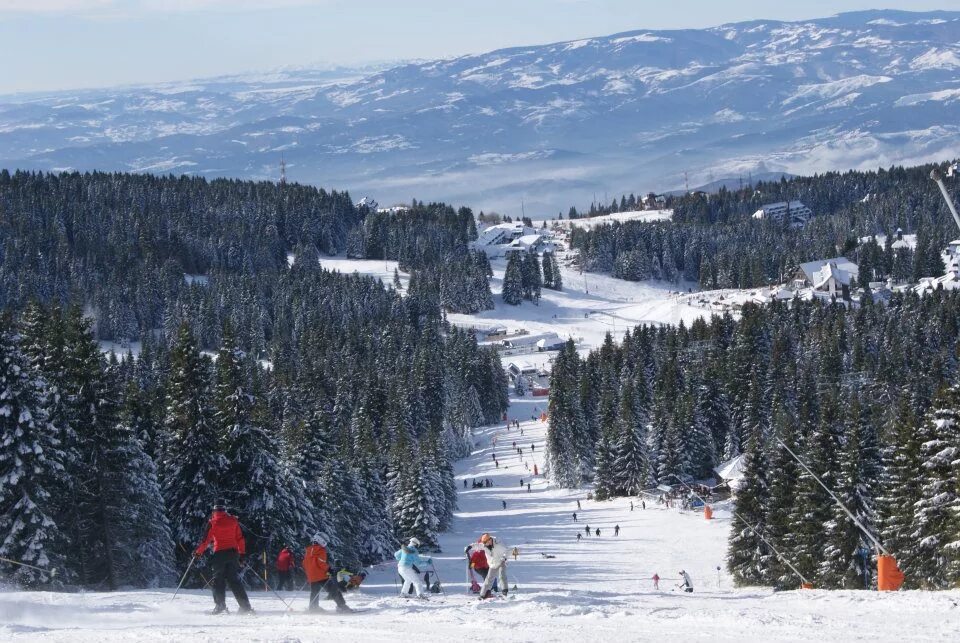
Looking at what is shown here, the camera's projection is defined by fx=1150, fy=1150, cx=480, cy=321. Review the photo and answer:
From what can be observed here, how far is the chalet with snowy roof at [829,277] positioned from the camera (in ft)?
416

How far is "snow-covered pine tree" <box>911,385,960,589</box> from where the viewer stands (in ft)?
88.3

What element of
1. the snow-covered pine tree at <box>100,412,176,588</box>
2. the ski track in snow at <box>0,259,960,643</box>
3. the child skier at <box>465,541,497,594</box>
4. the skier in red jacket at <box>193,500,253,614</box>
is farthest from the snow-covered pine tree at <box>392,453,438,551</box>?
the skier in red jacket at <box>193,500,253,614</box>

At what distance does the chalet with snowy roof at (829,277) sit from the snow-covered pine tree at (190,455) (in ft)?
339

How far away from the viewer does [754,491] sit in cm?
3859

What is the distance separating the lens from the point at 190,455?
101 ft

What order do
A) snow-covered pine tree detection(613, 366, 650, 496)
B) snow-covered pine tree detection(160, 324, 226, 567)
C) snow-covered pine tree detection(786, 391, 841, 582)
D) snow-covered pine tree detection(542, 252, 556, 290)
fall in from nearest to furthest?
snow-covered pine tree detection(160, 324, 226, 567)
snow-covered pine tree detection(786, 391, 841, 582)
snow-covered pine tree detection(613, 366, 650, 496)
snow-covered pine tree detection(542, 252, 556, 290)

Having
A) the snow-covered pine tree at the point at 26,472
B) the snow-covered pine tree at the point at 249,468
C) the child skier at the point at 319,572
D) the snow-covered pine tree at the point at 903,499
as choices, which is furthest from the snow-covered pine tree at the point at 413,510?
the child skier at the point at 319,572

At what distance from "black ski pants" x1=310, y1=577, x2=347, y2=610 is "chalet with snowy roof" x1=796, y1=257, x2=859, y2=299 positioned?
11319 centimetres

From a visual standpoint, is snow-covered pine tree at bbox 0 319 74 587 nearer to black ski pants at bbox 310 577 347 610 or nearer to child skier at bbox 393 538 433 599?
child skier at bbox 393 538 433 599

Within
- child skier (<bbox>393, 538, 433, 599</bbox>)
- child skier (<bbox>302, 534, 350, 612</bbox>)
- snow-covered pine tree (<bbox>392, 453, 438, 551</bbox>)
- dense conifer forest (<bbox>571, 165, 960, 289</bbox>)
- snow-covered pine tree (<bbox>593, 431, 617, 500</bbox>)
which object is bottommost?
snow-covered pine tree (<bbox>593, 431, 617, 500</bbox>)

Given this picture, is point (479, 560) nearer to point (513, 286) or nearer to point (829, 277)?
point (829, 277)

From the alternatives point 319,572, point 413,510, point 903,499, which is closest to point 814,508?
point 903,499

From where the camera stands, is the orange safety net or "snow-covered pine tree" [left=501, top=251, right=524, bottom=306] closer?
the orange safety net

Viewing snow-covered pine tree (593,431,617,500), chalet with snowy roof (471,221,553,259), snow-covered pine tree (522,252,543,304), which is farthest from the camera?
chalet with snowy roof (471,221,553,259)
